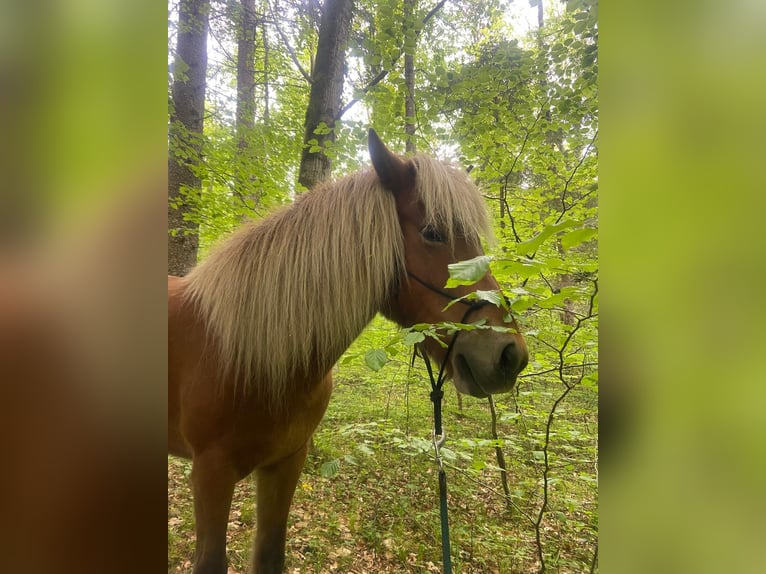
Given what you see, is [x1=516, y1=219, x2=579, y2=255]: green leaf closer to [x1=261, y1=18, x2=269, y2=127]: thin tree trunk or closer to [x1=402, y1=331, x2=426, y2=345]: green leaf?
[x1=402, y1=331, x2=426, y2=345]: green leaf

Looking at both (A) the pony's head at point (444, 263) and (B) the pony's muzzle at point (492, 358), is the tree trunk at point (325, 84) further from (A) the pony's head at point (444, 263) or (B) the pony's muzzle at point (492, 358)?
(B) the pony's muzzle at point (492, 358)

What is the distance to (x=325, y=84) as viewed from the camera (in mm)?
3283

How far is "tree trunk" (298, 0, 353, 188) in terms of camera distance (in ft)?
10.6

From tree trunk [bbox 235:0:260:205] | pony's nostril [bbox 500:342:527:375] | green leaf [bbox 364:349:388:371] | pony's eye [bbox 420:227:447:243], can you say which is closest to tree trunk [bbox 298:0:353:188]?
tree trunk [bbox 235:0:260:205]

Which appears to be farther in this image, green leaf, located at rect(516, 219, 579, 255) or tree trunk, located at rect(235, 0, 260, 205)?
tree trunk, located at rect(235, 0, 260, 205)

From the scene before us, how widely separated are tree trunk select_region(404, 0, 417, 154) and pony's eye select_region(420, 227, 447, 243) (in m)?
1.78

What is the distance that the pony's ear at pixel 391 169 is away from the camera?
4.79ft

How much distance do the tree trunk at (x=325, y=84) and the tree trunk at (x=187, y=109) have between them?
91 cm

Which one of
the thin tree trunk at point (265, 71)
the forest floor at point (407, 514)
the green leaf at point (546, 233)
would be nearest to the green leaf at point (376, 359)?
the green leaf at point (546, 233)

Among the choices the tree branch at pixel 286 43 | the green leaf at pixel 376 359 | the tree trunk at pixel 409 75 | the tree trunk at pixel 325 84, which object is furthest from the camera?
the tree branch at pixel 286 43

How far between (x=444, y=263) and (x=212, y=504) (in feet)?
4.22
